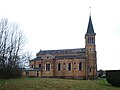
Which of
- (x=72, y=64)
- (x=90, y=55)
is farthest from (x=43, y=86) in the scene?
(x=90, y=55)

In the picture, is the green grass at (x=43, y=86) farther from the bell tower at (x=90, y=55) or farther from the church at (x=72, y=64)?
the bell tower at (x=90, y=55)

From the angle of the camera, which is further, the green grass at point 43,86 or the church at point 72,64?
the church at point 72,64

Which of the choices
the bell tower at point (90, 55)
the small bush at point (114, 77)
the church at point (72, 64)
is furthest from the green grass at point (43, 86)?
the bell tower at point (90, 55)

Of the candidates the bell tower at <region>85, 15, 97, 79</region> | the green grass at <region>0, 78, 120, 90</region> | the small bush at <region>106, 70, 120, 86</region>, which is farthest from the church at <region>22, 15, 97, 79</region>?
the green grass at <region>0, 78, 120, 90</region>

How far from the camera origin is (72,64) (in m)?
63.6

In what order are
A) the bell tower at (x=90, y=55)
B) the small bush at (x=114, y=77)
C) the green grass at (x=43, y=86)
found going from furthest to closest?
the bell tower at (x=90, y=55)
the small bush at (x=114, y=77)
the green grass at (x=43, y=86)

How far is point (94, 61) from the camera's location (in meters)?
63.7

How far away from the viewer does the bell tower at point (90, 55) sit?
6276 centimetres

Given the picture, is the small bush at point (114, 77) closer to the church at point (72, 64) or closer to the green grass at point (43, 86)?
the green grass at point (43, 86)

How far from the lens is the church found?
6278 centimetres

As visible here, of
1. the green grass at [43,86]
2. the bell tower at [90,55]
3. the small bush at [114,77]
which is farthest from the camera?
the bell tower at [90,55]

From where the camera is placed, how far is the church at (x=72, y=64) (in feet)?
206

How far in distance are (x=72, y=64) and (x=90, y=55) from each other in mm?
6656

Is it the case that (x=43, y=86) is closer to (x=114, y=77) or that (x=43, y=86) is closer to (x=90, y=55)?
(x=114, y=77)
